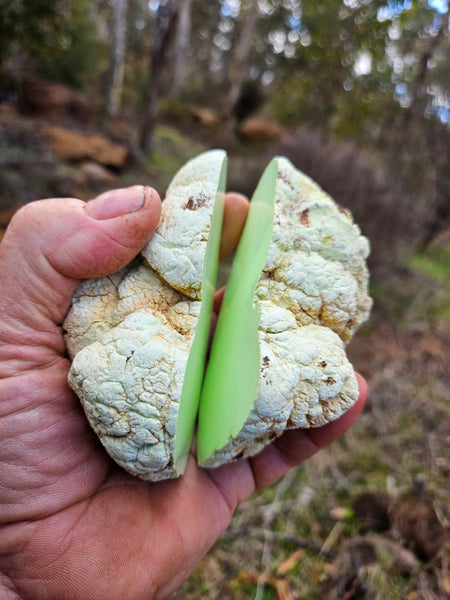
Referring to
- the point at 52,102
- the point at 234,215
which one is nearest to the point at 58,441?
the point at 234,215

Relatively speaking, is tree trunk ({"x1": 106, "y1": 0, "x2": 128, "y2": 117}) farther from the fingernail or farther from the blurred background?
the fingernail

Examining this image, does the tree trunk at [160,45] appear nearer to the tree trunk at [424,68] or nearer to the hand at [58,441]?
the tree trunk at [424,68]

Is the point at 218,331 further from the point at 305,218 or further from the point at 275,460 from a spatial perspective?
the point at 275,460

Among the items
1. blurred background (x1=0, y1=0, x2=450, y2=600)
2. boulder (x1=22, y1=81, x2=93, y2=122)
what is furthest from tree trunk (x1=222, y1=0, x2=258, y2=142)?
boulder (x1=22, y1=81, x2=93, y2=122)

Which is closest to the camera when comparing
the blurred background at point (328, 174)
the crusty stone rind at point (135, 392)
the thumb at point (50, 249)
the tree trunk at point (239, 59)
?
the crusty stone rind at point (135, 392)

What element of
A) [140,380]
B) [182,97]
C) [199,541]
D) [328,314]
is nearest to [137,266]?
[140,380]

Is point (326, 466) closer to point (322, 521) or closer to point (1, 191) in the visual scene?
point (322, 521)

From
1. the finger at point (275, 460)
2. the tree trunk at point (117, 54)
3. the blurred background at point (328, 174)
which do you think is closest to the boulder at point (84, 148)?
the blurred background at point (328, 174)

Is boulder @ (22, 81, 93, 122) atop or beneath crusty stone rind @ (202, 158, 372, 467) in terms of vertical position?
beneath
